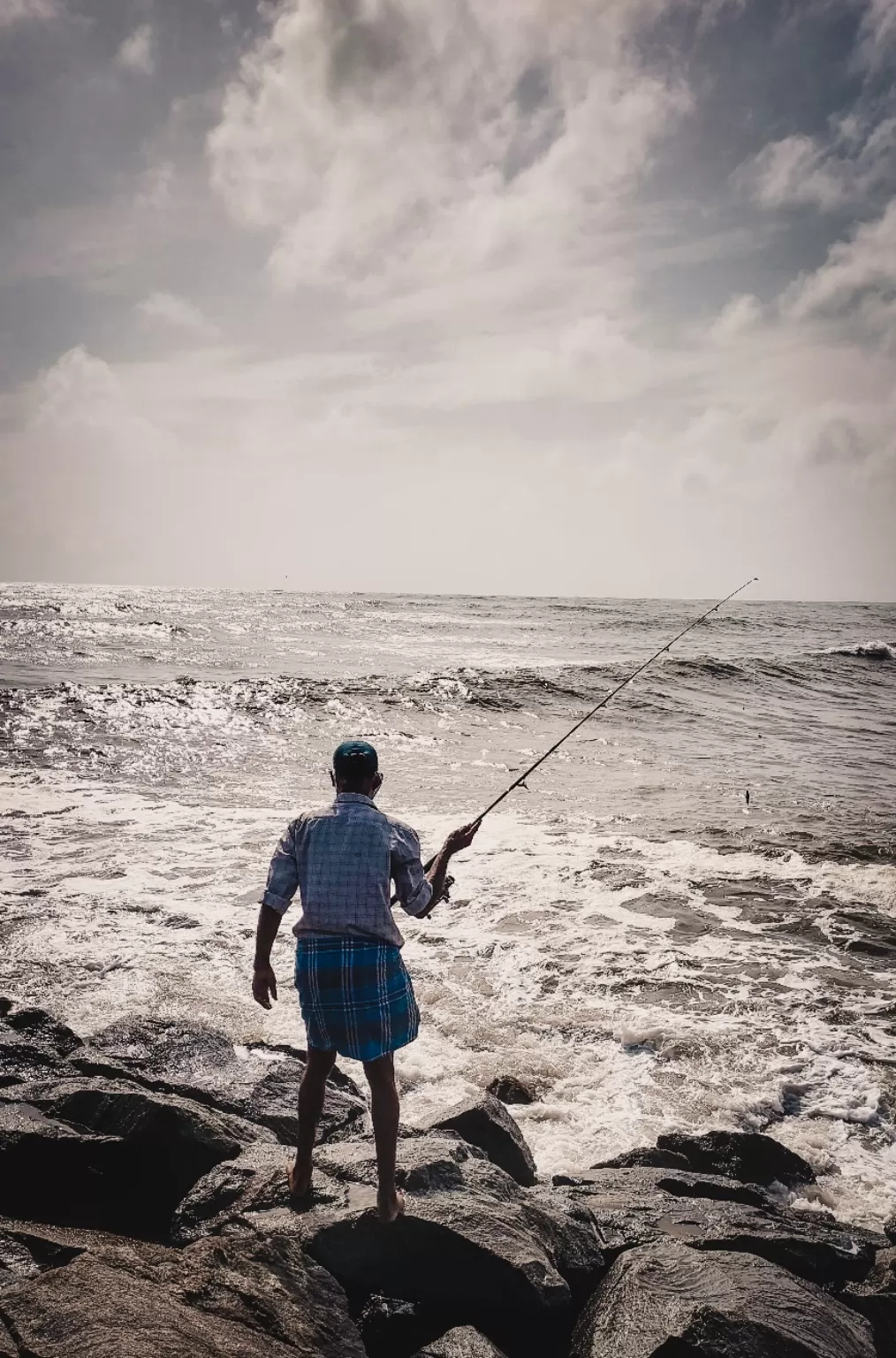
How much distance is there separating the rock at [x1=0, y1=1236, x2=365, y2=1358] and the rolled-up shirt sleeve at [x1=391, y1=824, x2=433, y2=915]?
51.0 inches

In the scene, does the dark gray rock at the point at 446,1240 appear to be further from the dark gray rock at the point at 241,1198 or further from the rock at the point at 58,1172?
the rock at the point at 58,1172

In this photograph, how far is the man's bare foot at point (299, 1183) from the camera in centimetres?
310

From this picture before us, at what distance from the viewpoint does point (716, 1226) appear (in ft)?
10.6

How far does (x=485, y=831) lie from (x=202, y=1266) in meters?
7.99

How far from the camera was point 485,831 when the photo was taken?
10.4 meters

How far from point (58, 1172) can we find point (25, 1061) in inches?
48.7

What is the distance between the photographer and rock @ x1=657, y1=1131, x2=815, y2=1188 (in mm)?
3965

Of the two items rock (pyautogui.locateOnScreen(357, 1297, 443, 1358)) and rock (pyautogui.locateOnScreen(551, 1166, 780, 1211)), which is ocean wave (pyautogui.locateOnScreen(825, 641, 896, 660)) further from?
rock (pyautogui.locateOnScreen(357, 1297, 443, 1358))

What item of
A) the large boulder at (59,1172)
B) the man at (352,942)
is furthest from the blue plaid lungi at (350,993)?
the large boulder at (59,1172)

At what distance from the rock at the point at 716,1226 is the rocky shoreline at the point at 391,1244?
1 cm

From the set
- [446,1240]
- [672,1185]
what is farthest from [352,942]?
[672,1185]

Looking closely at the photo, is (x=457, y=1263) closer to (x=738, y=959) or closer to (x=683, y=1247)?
(x=683, y=1247)

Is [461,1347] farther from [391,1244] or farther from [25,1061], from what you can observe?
[25,1061]

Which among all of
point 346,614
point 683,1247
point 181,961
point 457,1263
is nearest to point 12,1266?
point 457,1263
